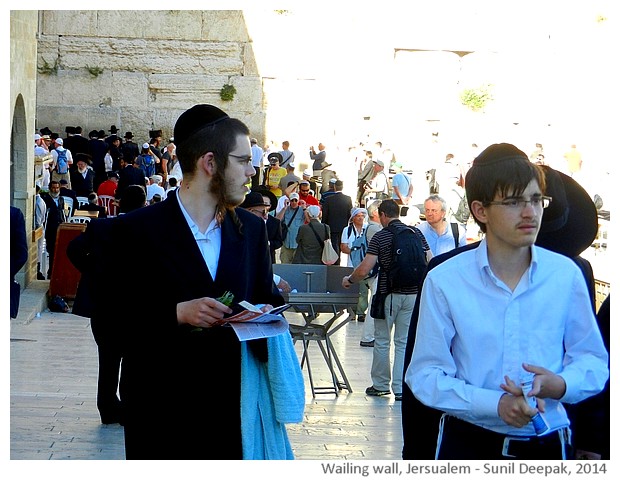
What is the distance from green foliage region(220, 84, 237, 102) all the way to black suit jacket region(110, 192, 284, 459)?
33630mm

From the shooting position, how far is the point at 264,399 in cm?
372

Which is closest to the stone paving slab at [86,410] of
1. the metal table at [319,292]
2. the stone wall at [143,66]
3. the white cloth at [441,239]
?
the metal table at [319,292]

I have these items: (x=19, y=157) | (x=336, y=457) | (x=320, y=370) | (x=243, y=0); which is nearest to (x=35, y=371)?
(x=320, y=370)

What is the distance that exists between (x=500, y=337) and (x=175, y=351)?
47.2 inches

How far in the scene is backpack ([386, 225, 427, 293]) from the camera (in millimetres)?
9195

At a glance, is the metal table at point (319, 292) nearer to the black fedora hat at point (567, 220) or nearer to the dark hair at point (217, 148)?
the dark hair at point (217, 148)

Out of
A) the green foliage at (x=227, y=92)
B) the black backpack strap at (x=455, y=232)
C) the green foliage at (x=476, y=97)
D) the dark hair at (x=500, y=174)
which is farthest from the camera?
the green foliage at (x=227, y=92)

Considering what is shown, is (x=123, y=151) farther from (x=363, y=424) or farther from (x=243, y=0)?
(x=243, y=0)

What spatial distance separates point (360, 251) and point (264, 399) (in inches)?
340

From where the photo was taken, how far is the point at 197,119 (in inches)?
150

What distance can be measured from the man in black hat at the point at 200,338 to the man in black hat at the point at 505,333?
0.76 m

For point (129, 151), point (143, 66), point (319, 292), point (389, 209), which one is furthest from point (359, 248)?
point (143, 66)

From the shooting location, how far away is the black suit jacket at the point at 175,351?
3.65 meters

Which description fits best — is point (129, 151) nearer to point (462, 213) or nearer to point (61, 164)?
point (61, 164)
